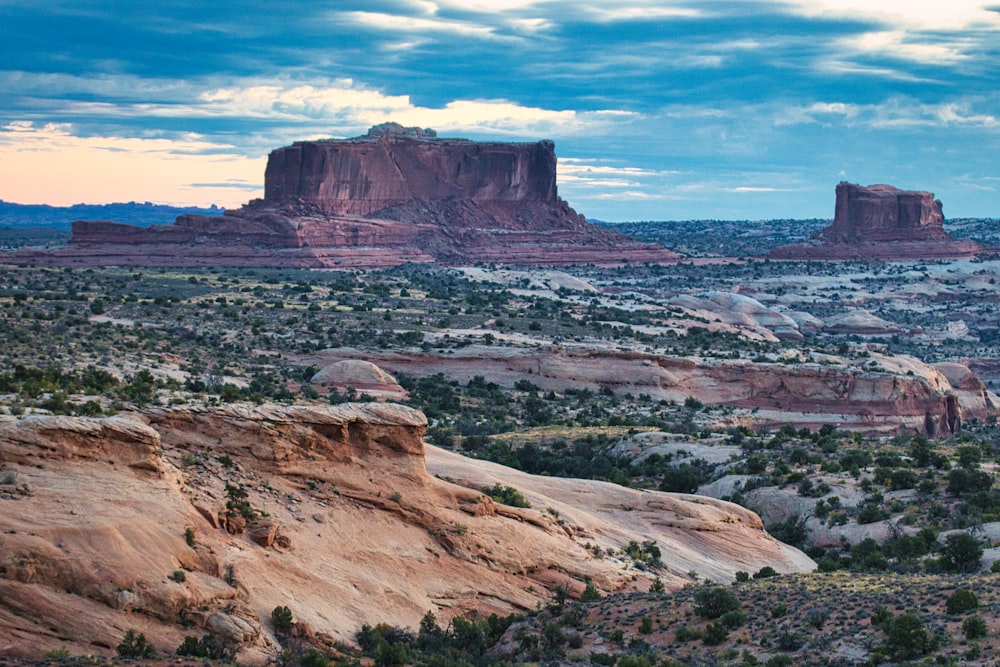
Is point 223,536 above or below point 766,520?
above

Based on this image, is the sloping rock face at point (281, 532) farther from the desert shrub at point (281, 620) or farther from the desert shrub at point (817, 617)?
the desert shrub at point (817, 617)

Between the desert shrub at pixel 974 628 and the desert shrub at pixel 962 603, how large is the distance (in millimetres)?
A: 1048

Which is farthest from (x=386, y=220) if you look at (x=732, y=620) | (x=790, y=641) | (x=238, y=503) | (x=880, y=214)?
(x=790, y=641)

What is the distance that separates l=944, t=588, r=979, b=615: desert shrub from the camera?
20.1m

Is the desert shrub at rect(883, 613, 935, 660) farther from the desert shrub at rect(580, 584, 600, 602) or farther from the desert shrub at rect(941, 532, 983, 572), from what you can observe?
the desert shrub at rect(941, 532, 983, 572)

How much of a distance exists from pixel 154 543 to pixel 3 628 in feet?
8.09

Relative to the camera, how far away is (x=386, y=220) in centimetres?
12238

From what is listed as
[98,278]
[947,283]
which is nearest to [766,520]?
[98,278]

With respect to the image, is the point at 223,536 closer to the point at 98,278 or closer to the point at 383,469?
the point at 383,469

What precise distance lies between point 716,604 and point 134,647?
374 inches

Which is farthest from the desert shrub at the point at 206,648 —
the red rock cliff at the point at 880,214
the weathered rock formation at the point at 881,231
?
the red rock cliff at the point at 880,214

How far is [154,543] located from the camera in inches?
722

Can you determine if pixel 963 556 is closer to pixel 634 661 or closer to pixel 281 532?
pixel 634 661

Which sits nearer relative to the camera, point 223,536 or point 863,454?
point 223,536
